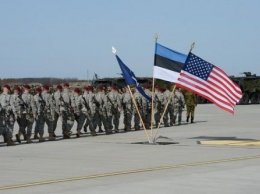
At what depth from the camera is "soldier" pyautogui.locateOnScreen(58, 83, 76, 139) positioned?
21844 mm

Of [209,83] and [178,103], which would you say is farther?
[178,103]

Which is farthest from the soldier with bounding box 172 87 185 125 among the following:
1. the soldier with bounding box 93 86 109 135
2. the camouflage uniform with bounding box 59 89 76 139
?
the camouflage uniform with bounding box 59 89 76 139

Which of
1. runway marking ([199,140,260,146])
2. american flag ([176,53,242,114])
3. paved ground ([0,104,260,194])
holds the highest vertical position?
american flag ([176,53,242,114])

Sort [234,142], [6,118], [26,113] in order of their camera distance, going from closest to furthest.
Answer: [6,118] < [234,142] < [26,113]

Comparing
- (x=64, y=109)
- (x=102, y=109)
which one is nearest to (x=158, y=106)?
(x=102, y=109)

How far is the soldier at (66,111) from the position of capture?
21844mm

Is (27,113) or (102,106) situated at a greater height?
(102,106)

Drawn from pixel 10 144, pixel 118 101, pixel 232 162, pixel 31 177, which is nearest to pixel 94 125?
pixel 118 101

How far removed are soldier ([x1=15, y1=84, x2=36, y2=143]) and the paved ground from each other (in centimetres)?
58

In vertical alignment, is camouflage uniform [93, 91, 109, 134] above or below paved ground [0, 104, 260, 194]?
above

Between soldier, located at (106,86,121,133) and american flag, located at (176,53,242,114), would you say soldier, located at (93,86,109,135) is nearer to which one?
soldier, located at (106,86,121,133)

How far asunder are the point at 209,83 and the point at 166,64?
4.10ft

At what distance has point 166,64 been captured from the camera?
63.0ft

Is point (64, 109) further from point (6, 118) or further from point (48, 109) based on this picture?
point (6, 118)
